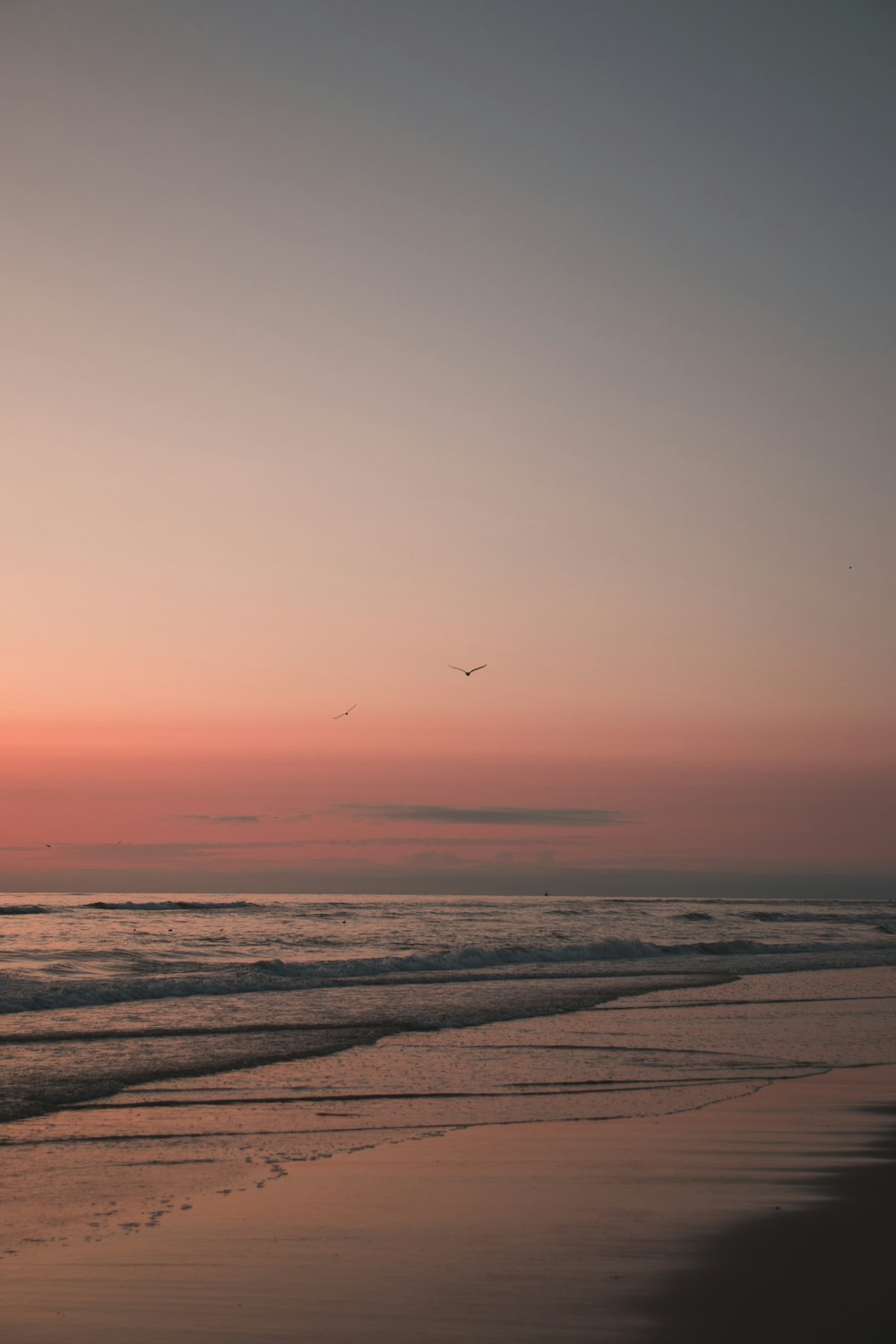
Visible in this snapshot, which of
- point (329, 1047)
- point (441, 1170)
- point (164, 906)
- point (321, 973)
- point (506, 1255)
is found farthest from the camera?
point (164, 906)

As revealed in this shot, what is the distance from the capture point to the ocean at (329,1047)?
9.49 metres

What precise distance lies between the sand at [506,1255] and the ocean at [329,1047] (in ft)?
2.48

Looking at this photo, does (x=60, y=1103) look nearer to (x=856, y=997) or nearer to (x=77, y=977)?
(x=77, y=977)

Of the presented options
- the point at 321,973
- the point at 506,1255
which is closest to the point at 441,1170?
the point at 506,1255

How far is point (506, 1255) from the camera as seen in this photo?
6895 mm

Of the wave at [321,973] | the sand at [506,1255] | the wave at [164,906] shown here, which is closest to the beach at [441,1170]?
the sand at [506,1255]

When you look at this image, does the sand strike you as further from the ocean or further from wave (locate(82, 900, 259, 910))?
wave (locate(82, 900, 259, 910))

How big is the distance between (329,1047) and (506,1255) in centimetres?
943

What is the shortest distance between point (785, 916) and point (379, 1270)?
79.0 metres

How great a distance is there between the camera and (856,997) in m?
24.2

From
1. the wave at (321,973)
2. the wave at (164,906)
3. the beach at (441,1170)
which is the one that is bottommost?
the wave at (164,906)

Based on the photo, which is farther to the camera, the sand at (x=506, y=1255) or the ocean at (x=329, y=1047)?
the ocean at (x=329, y=1047)

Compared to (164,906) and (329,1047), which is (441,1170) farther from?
(164,906)

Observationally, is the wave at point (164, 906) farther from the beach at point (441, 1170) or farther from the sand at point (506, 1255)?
the sand at point (506, 1255)
